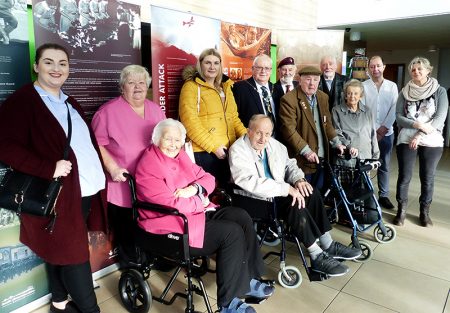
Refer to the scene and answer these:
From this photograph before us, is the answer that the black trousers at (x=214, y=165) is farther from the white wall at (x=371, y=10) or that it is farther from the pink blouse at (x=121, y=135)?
the white wall at (x=371, y=10)

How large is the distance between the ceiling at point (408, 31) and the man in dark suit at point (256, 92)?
444 cm

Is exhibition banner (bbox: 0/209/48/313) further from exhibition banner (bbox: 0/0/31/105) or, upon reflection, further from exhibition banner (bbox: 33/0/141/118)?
exhibition banner (bbox: 33/0/141/118)

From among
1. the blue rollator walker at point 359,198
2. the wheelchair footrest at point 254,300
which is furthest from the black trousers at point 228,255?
the blue rollator walker at point 359,198

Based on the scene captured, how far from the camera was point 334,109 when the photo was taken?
3.29m

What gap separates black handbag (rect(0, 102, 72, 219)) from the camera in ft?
5.63

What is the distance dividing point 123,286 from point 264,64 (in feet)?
6.49

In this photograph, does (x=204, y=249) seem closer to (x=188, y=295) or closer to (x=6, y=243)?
(x=188, y=295)

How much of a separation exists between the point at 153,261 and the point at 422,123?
Answer: 2707mm

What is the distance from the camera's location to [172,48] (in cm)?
291

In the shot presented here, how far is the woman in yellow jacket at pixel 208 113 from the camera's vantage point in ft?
8.64

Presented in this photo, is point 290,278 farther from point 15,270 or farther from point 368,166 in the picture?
point 15,270

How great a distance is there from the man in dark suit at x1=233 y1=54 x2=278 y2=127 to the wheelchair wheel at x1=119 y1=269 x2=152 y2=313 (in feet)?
5.06

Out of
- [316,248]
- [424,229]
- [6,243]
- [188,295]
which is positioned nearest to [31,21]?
[6,243]

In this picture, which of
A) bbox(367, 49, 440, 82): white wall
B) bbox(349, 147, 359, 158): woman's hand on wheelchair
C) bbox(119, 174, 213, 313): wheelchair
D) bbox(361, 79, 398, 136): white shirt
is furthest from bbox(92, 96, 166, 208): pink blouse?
bbox(367, 49, 440, 82): white wall
